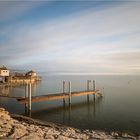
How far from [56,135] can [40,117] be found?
9102 millimetres

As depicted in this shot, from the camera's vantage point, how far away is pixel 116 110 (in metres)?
22.8

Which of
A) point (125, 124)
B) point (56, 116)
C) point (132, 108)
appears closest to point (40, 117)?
point (56, 116)

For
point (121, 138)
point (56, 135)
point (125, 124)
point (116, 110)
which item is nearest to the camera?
point (56, 135)

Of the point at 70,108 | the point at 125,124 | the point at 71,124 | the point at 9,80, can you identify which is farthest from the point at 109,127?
the point at 9,80

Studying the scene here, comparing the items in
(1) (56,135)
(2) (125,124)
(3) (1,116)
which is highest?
(3) (1,116)

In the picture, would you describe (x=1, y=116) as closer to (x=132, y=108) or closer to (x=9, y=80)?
(x=132, y=108)

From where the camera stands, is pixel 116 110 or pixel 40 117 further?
pixel 116 110

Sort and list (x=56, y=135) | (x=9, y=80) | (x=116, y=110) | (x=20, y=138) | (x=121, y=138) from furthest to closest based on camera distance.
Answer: (x=9, y=80)
(x=116, y=110)
(x=121, y=138)
(x=56, y=135)
(x=20, y=138)

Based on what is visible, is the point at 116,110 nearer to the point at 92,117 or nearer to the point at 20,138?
the point at 92,117

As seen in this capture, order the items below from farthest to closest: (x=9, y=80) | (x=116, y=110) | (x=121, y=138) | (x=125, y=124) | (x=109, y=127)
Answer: (x=9, y=80) < (x=116, y=110) < (x=125, y=124) < (x=109, y=127) < (x=121, y=138)

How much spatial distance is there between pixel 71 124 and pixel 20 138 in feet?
27.3

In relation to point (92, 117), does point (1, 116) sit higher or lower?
higher

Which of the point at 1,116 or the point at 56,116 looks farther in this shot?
the point at 56,116

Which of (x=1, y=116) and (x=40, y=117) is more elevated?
(x=1, y=116)
